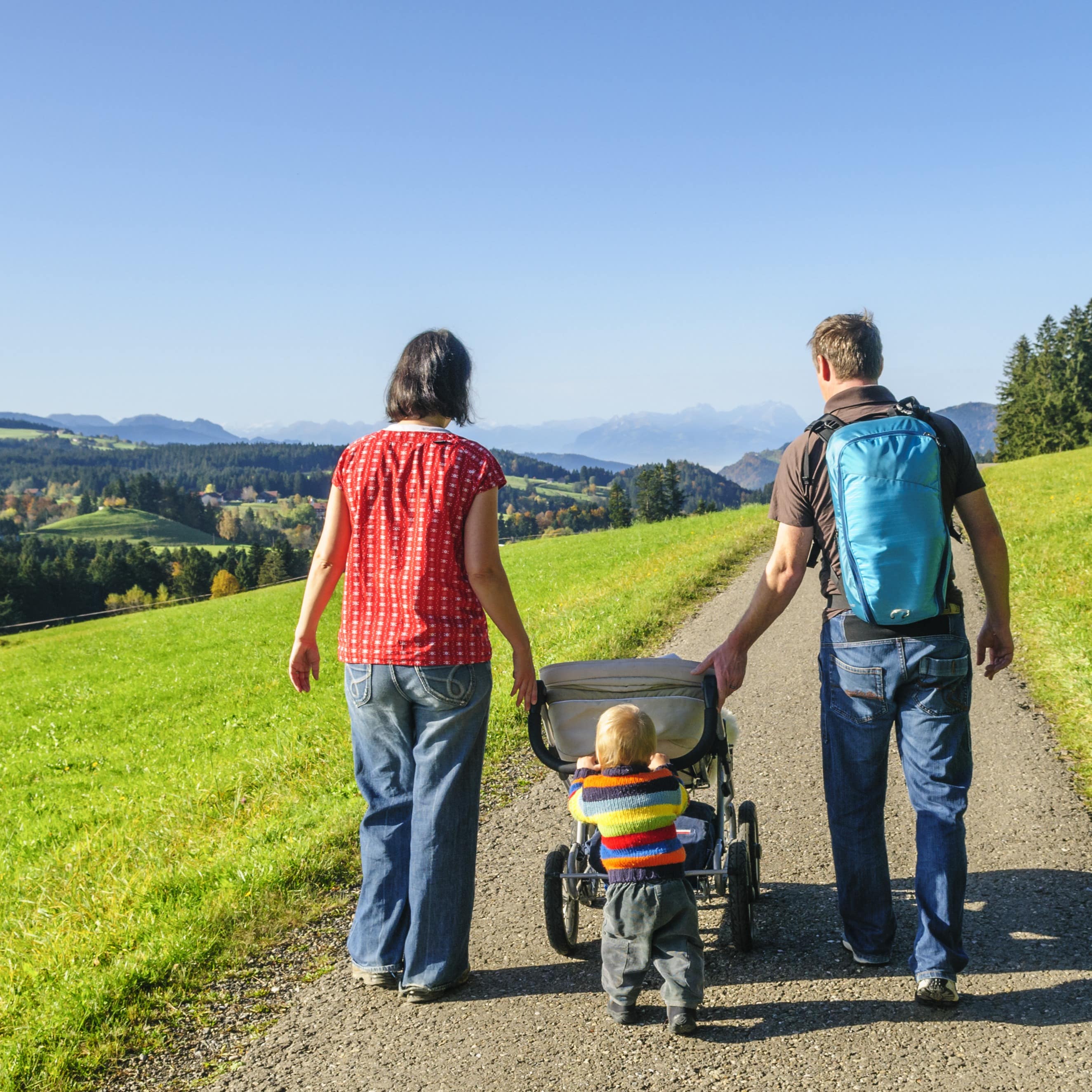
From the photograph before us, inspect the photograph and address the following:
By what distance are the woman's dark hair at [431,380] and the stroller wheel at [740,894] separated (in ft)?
6.88

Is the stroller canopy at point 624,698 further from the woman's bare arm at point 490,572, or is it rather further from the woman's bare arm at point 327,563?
the woman's bare arm at point 327,563

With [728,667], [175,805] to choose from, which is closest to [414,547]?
[728,667]

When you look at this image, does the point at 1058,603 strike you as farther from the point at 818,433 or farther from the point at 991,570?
the point at 818,433

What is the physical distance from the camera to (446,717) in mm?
3531

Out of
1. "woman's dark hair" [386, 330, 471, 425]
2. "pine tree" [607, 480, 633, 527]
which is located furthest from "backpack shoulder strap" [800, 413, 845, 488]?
"pine tree" [607, 480, 633, 527]

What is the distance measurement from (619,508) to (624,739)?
3722 inches

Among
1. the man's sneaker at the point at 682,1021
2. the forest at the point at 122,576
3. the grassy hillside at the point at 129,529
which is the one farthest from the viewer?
the grassy hillside at the point at 129,529

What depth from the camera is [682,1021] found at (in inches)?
125

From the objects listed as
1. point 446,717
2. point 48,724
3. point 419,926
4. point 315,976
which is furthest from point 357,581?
point 48,724

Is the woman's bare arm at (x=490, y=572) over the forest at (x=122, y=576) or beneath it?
over

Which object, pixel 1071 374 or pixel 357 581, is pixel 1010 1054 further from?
pixel 1071 374

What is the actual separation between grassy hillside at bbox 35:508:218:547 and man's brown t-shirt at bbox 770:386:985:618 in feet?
512

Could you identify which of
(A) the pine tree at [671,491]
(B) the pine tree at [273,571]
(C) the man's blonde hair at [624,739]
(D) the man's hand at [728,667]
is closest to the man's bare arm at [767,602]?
(D) the man's hand at [728,667]

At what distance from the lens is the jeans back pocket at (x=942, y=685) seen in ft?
10.7
